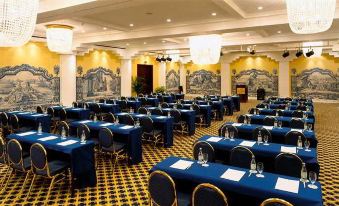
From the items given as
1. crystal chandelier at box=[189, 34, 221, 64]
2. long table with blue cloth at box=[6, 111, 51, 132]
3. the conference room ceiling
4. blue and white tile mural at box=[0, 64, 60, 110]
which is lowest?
Answer: long table with blue cloth at box=[6, 111, 51, 132]

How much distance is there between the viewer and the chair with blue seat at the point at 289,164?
14.2 feet

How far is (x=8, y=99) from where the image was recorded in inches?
477

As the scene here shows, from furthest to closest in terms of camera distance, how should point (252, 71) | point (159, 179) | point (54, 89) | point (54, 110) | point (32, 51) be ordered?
point (252, 71)
point (54, 89)
point (32, 51)
point (54, 110)
point (159, 179)

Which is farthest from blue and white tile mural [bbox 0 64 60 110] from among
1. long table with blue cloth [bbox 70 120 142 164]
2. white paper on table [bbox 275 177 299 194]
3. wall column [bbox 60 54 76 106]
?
white paper on table [bbox 275 177 299 194]

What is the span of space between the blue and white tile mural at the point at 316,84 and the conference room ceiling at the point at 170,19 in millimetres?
11278

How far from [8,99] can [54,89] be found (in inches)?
97.4

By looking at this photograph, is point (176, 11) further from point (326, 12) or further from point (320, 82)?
point (320, 82)

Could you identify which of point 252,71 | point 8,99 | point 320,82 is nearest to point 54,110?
point 8,99

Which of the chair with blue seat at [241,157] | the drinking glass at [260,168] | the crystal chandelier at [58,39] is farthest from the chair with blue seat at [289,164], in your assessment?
the crystal chandelier at [58,39]

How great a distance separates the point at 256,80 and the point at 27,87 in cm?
1799

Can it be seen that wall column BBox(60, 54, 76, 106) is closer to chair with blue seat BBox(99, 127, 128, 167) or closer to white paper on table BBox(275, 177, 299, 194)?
chair with blue seat BBox(99, 127, 128, 167)

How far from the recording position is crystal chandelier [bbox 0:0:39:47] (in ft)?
12.3

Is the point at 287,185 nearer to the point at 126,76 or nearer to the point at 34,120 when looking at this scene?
the point at 34,120

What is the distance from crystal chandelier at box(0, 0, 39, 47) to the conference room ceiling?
2370 mm
